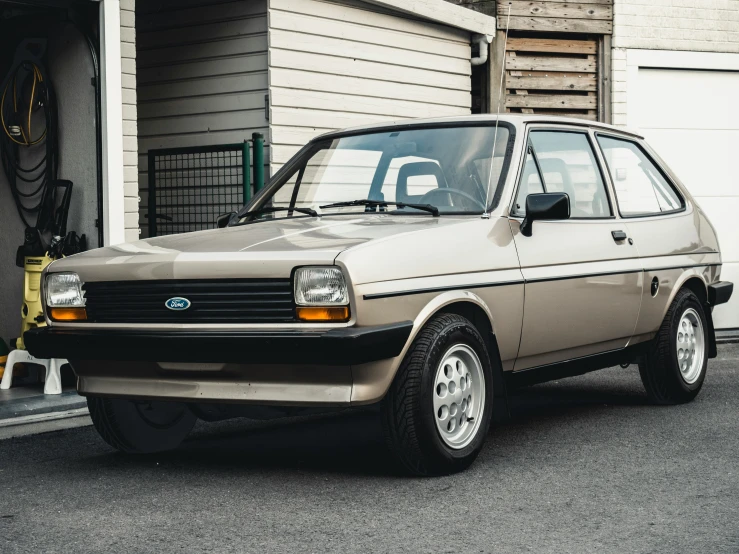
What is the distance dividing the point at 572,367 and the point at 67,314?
8.59 ft

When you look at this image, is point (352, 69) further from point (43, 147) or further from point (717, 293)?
point (717, 293)

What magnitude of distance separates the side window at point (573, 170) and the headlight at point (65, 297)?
7.96 feet

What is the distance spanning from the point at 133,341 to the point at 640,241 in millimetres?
3149

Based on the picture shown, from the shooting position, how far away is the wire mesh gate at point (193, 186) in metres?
10.1

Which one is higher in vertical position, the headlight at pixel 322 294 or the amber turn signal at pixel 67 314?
the headlight at pixel 322 294

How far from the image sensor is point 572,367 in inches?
245

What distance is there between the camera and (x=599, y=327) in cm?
629

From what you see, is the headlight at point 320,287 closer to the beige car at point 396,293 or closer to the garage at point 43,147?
the beige car at point 396,293

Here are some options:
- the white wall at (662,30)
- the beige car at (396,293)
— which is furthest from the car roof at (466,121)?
the white wall at (662,30)

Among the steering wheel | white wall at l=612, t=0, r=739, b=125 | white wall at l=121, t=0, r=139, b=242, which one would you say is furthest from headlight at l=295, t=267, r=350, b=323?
white wall at l=612, t=0, r=739, b=125

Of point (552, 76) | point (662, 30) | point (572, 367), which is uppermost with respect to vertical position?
point (662, 30)

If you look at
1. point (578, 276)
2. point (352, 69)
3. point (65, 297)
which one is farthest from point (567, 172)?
point (352, 69)

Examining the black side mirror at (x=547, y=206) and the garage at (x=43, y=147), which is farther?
the garage at (x=43, y=147)

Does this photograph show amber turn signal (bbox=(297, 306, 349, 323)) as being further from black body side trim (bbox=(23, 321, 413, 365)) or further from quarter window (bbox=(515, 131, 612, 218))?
quarter window (bbox=(515, 131, 612, 218))
